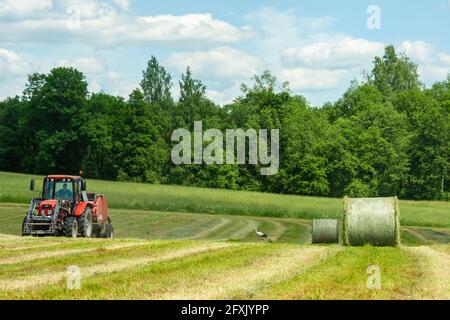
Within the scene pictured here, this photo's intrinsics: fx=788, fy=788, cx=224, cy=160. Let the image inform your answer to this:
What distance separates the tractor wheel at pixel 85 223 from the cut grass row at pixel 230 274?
7.34m

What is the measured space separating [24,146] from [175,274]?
275 ft

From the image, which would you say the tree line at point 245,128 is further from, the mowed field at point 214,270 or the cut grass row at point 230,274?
the cut grass row at point 230,274

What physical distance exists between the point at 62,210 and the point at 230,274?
44.7 ft

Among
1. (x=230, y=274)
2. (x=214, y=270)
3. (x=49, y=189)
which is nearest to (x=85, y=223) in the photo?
(x=49, y=189)

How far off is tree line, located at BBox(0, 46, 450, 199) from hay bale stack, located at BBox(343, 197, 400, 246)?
63708 mm

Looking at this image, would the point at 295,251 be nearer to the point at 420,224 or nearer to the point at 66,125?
the point at 420,224

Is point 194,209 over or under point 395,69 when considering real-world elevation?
under

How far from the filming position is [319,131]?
314ft

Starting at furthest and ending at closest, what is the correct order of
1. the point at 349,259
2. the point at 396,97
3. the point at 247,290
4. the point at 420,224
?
the point at 396,97, the point at 420,224, the point at 349,259, the point at 247,290

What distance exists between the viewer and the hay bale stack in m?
20.8

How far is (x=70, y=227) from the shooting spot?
2539 centimetres

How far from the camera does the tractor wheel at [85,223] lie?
26000 millimetres

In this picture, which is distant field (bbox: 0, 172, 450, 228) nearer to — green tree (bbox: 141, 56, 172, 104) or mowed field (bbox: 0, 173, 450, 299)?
mowed field (bbox: 0, 173, 450, 299)
